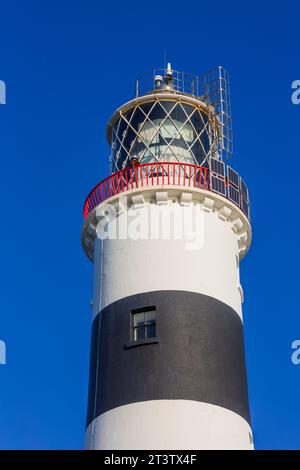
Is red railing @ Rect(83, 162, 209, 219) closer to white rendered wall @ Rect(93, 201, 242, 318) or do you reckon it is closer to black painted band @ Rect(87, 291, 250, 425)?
white rendered wall @ Rect(93, 201, 242, 318)

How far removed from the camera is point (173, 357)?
2081 centimetres

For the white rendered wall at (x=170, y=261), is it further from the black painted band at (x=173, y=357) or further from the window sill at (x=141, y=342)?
the window sill at (x=141, y=342)

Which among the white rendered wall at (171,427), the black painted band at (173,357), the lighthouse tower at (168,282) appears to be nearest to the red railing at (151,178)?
the lighthouse tower at (168,282)

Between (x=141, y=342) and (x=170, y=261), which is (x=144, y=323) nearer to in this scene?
(x=141, y=342)

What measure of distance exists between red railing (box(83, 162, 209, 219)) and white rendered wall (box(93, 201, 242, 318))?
577 mm

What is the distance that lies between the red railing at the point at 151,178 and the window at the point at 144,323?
337cm

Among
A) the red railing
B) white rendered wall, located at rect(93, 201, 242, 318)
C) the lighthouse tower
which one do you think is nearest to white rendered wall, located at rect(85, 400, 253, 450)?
the lighthouse tower

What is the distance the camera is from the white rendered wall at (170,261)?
22.0 meters

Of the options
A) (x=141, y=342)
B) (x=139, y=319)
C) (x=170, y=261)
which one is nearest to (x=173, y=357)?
(x=141, y=342)

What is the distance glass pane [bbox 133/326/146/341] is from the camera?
21391 mm

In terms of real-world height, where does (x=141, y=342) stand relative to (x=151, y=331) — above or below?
below

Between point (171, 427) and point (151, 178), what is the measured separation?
6.49 metres

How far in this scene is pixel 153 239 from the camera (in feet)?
74.3

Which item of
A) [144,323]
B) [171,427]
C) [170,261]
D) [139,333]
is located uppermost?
[170,261]
